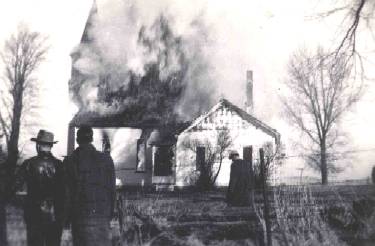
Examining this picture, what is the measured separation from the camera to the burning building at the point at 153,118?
26.4 metres

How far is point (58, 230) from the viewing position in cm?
532

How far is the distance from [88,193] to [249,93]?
28798mm

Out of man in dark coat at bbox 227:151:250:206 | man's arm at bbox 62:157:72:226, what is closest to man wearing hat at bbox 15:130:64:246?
man's arm at bbox 62:157:72:226

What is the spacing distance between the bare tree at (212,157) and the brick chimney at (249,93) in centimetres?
606

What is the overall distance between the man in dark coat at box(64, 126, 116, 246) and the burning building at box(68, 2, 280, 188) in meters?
21.1

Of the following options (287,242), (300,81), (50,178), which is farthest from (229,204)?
(300,81)

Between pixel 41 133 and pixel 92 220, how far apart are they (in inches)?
55.7

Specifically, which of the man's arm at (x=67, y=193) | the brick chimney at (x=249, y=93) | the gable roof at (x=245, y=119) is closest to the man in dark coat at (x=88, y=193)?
the man's arm at (x=67, y=193)

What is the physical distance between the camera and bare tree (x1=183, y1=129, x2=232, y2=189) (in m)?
25.3

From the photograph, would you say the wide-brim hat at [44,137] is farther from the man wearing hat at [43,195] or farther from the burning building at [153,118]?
the burning building at [153,118]

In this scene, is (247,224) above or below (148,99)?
below

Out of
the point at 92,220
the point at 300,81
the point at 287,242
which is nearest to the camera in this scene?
the point at 92,220

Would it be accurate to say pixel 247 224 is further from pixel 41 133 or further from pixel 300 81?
pixel 300 81

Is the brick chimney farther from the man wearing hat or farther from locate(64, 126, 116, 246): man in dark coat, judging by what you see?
locate(64, 126, 116, 246): man in dark coat
